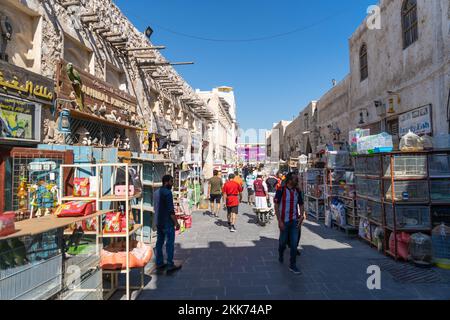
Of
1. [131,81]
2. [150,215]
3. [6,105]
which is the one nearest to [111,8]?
[131,81]

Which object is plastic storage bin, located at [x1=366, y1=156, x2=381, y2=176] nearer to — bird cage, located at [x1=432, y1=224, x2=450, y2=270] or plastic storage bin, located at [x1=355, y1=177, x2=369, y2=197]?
plastic storage bin, located at [x1=355, y1=177, x2=369, y2=197]

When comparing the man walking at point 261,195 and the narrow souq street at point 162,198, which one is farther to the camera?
the man walking at point 261,195

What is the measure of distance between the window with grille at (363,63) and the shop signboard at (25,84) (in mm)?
13192

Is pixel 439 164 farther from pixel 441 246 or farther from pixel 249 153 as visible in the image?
pixel 249 153

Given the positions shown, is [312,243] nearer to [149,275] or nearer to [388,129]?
[149,275]

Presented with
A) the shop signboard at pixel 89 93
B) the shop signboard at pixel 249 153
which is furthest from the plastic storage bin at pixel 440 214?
the shop signboard at pixel 249 153

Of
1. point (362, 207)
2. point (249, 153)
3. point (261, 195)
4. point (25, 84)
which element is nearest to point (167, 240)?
point (25, 84)

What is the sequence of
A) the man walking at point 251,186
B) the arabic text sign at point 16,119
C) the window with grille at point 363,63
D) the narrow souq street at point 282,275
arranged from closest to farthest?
the narrow souq street at point 282,275 < the arabic text sign at point 16,119 < the window with grille at point 363,63 < the man walking at point 251,186

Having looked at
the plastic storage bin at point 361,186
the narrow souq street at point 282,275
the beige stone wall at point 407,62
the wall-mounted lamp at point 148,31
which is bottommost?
the narrow souq street at point 282,275

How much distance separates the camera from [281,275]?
17.0 feet

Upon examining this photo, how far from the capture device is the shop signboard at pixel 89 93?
6110 mm

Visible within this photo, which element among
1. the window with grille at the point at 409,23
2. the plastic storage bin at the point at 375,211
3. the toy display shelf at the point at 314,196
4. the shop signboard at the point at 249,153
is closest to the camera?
Result: the plastic storage bin at the point at 375,211

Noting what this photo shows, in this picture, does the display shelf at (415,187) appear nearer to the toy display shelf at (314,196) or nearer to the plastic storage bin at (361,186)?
the plastic storage bin at (361,186)
